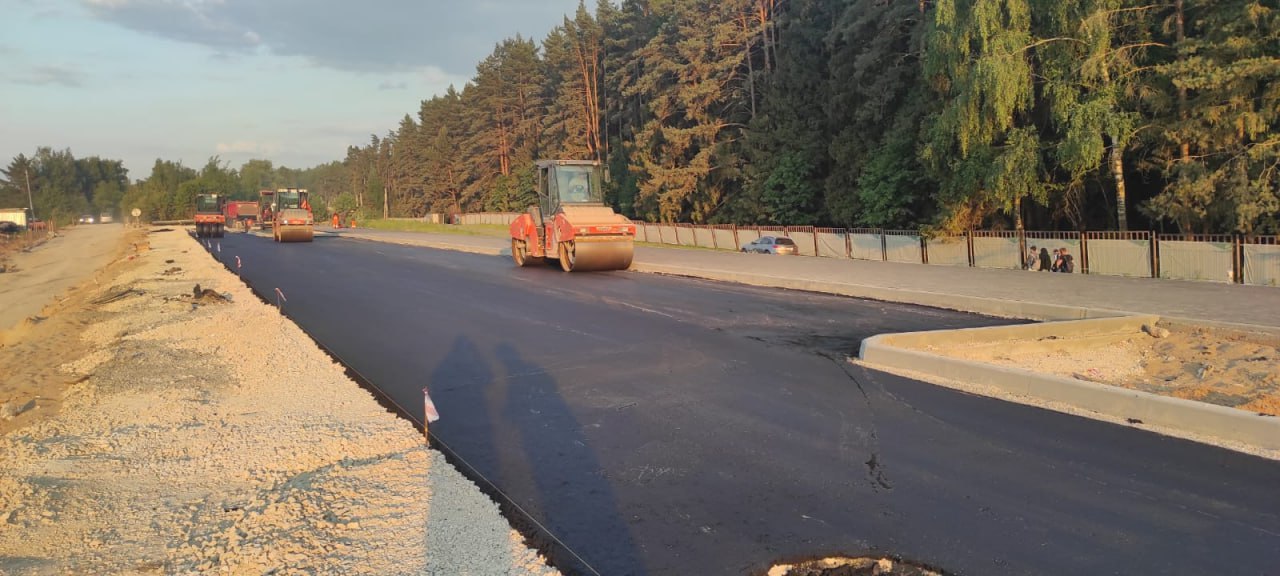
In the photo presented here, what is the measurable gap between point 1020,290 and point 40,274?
4410 cm

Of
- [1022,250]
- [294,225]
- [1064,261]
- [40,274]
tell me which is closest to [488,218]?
[294,225]

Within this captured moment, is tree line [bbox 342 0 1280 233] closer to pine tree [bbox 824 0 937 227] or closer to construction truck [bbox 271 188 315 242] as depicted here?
pine tree [bbox 824 0 937 227]

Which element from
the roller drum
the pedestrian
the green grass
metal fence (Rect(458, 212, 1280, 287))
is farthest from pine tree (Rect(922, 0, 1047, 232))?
the green grass

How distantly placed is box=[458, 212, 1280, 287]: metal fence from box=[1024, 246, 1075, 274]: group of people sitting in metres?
0.05

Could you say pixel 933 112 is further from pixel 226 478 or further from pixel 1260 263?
pixel 226 478

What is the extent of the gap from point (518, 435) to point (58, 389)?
677 centimetres

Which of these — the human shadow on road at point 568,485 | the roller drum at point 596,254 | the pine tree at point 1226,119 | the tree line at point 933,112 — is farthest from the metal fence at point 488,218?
the human shadow on road at point 568,485

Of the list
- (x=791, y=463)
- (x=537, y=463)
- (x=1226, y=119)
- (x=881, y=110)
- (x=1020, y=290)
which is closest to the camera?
(x=791, y=463)

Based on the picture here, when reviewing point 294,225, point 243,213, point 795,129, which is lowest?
point 294,225

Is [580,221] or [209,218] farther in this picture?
[209,218]

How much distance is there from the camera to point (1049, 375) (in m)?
8.16

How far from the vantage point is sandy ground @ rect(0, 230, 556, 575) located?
4.64m

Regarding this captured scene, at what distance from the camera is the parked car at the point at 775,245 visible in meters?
36.0

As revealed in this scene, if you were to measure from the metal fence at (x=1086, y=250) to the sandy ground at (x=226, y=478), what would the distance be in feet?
66.6
